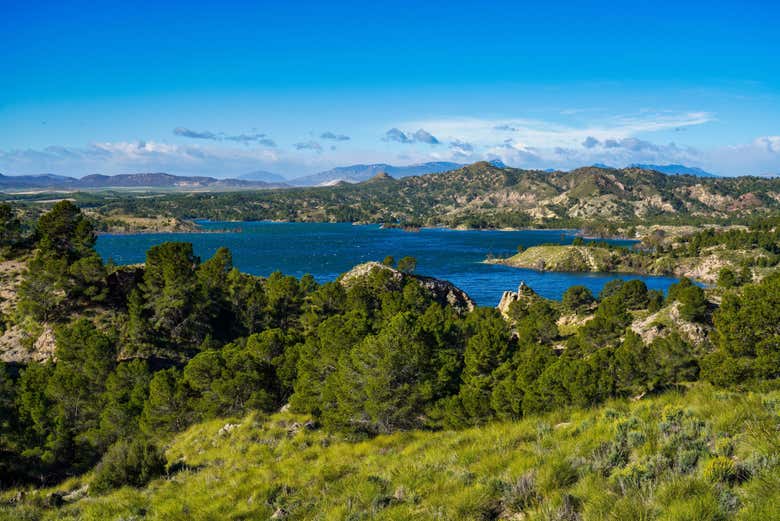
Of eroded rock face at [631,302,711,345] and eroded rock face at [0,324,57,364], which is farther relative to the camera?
eroded rock face at [631,302,711,345]

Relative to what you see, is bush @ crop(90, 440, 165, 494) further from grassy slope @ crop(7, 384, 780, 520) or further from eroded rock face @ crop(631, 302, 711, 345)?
eroded rock face @ crop(631, 302, 711, 345)

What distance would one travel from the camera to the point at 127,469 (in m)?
22.0

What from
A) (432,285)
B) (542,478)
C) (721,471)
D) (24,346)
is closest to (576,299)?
(432,285)

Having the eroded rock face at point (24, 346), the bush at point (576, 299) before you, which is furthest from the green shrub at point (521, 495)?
the bush at point (576, 299)

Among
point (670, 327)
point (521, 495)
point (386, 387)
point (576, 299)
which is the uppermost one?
point (521, 495)

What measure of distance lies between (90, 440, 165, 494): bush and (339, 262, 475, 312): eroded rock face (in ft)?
254

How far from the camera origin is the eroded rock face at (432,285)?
332 feet

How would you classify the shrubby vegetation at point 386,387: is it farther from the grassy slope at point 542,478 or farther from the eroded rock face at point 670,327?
the eroded rock face at point 670,327

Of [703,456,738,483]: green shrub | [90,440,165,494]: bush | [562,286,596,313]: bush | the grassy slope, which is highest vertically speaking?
[703,456,738,483]: green shrub

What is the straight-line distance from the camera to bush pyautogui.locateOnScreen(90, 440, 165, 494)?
21.7m

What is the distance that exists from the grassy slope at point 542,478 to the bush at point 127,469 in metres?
3.06

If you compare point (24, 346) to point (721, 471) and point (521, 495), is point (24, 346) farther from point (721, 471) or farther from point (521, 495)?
point (721, 471)

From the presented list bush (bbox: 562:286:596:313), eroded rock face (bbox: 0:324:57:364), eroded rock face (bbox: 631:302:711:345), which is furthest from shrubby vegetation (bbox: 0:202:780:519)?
bush (bbox: 562:286:596:313)

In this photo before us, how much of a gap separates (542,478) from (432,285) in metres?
93.7
